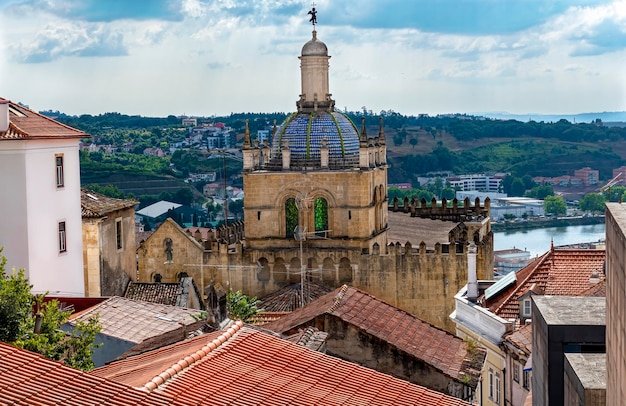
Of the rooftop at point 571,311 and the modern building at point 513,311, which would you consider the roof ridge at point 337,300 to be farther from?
the modern building at point 513,311

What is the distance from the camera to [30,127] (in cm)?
3284

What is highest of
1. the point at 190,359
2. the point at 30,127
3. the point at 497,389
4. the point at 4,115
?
the point at 4,115

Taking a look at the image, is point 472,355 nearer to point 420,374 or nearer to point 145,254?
point 420,374

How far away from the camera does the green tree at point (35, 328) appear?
21.7 meters

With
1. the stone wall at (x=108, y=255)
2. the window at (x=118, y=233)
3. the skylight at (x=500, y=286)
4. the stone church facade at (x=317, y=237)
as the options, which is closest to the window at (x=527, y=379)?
the skylight at (x=500, y=286)

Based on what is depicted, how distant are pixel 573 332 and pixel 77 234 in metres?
16.7

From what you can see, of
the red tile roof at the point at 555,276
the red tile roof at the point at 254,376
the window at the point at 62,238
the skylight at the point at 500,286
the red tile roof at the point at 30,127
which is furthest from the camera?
the skylight at the point at 500,286

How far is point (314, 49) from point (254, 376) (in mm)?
35451

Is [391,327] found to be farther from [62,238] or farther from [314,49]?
[314,49]

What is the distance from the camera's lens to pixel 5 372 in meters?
14.8

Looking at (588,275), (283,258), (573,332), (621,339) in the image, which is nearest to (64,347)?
(573,332)

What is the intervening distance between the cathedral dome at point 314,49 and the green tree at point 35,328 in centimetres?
2950

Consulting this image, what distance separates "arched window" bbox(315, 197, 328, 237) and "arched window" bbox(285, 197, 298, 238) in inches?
27.7

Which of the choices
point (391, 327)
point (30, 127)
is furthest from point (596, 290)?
point (30, 127)
